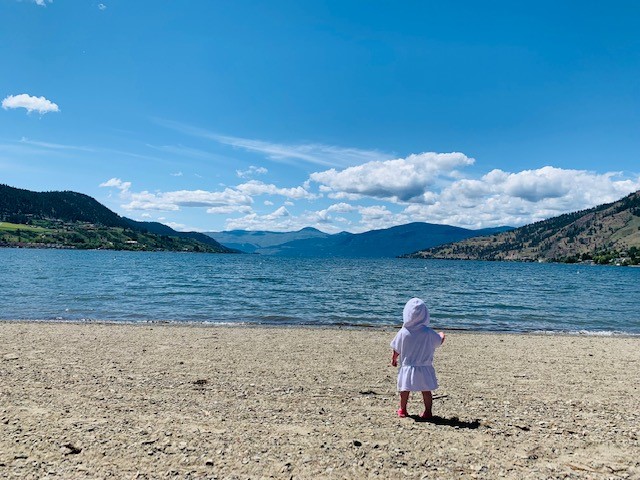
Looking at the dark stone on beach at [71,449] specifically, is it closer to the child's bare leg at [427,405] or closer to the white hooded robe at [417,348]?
the white hooded robe at [417,348]

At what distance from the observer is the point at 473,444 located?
7863 millimetres

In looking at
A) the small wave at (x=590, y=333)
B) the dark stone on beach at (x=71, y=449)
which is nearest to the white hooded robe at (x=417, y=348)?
the dark stone on beach at (x=71, y=449)

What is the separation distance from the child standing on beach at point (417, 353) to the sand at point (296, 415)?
61cm

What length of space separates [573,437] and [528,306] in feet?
126

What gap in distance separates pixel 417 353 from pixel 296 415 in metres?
2.88

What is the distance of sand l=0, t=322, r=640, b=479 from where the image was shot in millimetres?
6828

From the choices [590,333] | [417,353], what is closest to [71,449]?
[417,353]

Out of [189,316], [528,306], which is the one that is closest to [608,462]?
[189,316]

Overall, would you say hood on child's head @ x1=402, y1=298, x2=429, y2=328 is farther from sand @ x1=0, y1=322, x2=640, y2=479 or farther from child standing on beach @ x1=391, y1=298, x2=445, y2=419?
sand @ x1=0, y1=322, x2=640, y2=479

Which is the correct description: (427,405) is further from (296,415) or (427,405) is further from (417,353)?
(296,415)

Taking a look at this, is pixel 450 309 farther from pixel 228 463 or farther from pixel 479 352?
pixel 228 463

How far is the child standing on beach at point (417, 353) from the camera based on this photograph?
9227 millimetres

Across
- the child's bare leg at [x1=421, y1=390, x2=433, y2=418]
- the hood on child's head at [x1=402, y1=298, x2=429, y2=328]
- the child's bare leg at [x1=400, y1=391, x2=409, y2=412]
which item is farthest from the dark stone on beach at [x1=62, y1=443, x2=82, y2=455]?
the child's bare leg at [x1=421, y1=390, x2=433, y2=418]

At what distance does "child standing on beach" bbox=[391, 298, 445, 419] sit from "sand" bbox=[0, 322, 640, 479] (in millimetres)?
609
